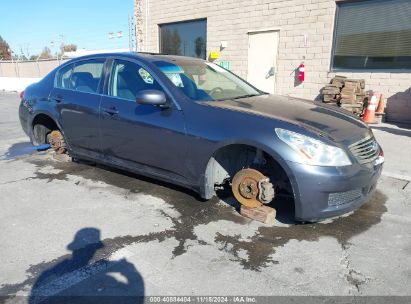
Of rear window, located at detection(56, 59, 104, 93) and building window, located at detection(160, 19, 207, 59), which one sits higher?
building window, located at detection(160, 19, 207, 59)

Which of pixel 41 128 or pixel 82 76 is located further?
pixel 41 128

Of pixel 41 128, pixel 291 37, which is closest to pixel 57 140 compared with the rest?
pixel 41 128

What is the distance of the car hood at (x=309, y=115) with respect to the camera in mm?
3188

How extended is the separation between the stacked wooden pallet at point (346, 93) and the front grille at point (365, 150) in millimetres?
5283

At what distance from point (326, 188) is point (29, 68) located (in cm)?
2592

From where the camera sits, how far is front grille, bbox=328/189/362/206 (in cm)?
304

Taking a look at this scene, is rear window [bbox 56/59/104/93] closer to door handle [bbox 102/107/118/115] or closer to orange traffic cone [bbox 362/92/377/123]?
door handle [bbox 102/107/118/115]

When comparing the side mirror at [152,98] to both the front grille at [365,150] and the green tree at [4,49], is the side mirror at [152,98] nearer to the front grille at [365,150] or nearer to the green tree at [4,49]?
the front grille at [365,150]

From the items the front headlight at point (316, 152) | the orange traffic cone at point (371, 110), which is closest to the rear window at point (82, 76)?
the front headlight at point (316, 152)

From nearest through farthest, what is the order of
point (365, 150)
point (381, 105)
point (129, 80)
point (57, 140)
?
point (365, 150), point (129, 80), point (57, 140), point (381, 105)

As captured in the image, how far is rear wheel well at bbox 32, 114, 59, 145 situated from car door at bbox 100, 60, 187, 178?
1631 millimetres

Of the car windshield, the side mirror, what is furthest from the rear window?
the side mirror

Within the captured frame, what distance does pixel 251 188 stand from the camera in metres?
3.43

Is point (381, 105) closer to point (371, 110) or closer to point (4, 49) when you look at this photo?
point (371, 110)
